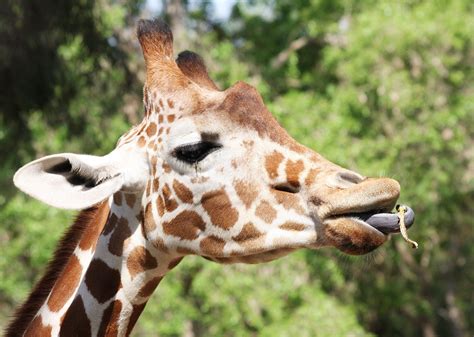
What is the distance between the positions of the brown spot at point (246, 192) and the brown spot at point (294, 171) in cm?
16

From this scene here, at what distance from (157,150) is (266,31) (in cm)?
2282

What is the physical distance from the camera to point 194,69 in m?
4.29

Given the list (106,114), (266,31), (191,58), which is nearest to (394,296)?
(266,31)

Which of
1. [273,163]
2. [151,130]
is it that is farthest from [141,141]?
[273,163]

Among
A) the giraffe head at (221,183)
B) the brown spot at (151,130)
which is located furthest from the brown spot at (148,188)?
the brown spot at (151,130)

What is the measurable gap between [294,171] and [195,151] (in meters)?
0.45

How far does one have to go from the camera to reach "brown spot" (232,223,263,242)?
3646mm

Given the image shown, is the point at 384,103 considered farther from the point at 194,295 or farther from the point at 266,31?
the point at 266,31

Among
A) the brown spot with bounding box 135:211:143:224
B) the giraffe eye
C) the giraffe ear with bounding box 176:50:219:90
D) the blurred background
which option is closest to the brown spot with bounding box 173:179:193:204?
the giraffe eye

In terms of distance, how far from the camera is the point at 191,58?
14.3 ft

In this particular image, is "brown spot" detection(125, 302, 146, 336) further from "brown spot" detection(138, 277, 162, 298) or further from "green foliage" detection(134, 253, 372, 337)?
"green foliage" detection(134, 253, 372, 337)

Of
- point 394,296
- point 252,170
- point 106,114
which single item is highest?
point 252,170

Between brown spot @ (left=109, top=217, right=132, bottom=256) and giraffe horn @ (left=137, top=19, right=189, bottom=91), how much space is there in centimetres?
63

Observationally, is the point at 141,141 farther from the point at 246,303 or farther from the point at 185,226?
the point at 246,303
